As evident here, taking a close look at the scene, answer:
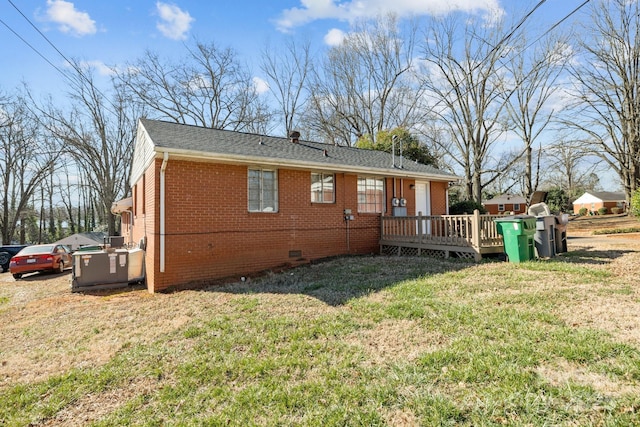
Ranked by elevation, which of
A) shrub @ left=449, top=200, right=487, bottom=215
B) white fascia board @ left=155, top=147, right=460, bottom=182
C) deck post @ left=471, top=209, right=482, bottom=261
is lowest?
deck post @ left=471, top=209, right=482, bottom=261

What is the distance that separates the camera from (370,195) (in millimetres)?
10992

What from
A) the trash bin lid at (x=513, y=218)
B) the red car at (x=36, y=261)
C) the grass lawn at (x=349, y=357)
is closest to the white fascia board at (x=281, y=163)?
the grass lawn at (x=349, y=357)

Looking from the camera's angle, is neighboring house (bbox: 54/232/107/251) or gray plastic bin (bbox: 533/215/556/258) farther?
neighboring house (bbox: 54/232/107/251)

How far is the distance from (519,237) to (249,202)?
6.91m

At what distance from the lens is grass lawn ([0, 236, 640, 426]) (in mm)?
2512

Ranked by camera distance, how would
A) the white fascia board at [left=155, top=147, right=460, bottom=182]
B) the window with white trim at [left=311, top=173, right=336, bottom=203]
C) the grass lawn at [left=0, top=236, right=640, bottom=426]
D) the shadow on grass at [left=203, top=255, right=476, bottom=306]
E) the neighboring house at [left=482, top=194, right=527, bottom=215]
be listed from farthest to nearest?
the neighboring house at [left=482, top=194, right=527, bottom=215] < the window with white trim at [left=311, top=173, right=336, bottom=203] < the white fascia board at [left=155, top=147, right=460, bottom=182] < the shadow on grass at [left=203, top=255, right=476, bottom=306] < the grass lawn at [left=0, top=236, right=640, bottom=426]

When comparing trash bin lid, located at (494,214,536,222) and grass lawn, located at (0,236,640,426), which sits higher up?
trash bin lid, located at (494,214,536,222)

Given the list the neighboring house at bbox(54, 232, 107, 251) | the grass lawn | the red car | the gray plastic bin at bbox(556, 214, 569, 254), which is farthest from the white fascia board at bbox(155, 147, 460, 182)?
the neighboring house at bbox(54, 232, 107, 251)

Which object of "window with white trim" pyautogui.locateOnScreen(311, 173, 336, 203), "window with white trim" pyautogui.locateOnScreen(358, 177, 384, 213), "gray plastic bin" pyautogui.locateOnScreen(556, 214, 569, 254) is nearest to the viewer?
"gray plastic bin" pyautogui.locateOnScreen(556, 214, 569, 254)

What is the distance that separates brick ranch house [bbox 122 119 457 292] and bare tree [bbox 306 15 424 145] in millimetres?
16417

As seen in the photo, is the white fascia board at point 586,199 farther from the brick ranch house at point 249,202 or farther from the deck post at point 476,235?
the deck post at point 476,235

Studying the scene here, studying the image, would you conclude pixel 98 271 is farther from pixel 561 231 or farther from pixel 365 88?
pixel 365 88

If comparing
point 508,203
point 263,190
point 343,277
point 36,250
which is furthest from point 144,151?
point 508,203

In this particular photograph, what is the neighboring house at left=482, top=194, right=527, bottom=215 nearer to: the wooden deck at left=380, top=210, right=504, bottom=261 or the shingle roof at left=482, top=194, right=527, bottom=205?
the shingle roof at left=482, top=194, right=527, bottom=205
